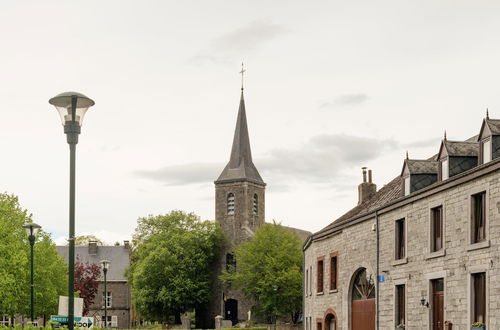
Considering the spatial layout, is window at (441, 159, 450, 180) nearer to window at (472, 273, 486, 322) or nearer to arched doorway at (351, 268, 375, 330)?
window at (472, 273, 486, 322)

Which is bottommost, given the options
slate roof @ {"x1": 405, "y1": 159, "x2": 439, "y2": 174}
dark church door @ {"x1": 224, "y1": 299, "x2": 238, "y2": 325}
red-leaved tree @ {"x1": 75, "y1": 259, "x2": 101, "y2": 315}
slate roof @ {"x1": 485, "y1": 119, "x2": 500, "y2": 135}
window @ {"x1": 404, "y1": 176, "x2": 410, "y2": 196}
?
dark church door @ {"x1": 224, "y1": 299, "x2": 238, "y2": 325}

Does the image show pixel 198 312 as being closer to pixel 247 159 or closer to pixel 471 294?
pixel 247 159

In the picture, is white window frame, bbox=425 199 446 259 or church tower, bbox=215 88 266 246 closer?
white window frame, bbox=425 199 446 259

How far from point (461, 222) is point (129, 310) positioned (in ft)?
223

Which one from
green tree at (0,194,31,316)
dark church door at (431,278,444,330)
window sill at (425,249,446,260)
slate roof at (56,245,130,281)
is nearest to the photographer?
window sill at (425,249,446,260)

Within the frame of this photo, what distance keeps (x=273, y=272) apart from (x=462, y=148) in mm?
46336

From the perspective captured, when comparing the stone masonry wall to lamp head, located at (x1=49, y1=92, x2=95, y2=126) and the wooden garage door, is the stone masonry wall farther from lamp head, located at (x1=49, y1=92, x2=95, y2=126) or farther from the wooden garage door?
lamp head, located at (x1=49, y1=92, x2=95, y2=126)

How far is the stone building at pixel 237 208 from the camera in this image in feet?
258

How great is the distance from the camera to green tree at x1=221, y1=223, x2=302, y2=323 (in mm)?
67750

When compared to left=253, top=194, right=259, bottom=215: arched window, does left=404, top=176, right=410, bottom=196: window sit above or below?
below

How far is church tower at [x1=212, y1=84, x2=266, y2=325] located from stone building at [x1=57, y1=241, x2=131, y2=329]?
38.0 ft

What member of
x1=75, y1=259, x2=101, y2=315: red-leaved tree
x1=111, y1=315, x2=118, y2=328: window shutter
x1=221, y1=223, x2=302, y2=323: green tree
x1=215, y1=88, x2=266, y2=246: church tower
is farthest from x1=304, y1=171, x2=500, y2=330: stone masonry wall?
x1=111, y1=315, x2=118, y2=328: window shutter

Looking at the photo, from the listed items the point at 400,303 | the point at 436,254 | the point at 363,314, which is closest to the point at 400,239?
the point at 400,303

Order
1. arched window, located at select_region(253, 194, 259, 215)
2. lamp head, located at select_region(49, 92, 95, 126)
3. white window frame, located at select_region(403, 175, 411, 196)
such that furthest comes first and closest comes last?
arched window, located at select_region(253, 194, 259, 215), white window frame, located at select_region(403, 175, 411, 196), lamp head, located at select_region(49, 92, 95, 126)
